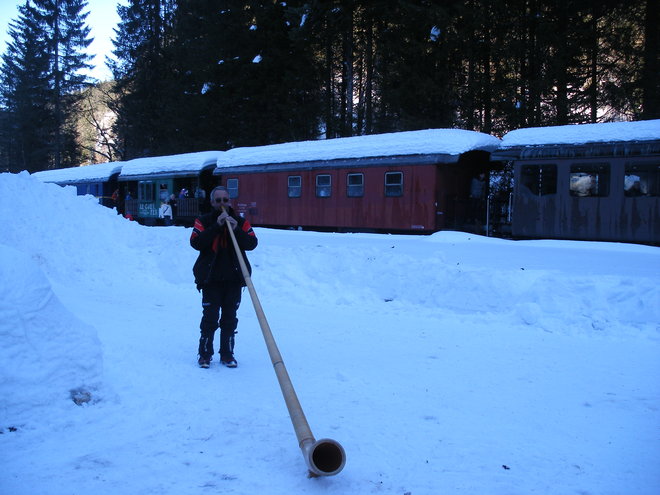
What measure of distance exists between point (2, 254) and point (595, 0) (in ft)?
84.3

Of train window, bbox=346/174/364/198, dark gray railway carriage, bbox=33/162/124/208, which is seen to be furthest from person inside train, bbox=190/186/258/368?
dark gray railway carriage, bbox=33/162/124/208

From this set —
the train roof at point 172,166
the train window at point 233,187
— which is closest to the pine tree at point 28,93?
the train roof at point 172,166

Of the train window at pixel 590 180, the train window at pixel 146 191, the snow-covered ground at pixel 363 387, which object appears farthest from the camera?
the train window at pixel 146 191

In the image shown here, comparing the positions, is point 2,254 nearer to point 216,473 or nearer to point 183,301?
point 216,473

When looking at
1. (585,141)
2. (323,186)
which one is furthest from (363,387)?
(323,186)

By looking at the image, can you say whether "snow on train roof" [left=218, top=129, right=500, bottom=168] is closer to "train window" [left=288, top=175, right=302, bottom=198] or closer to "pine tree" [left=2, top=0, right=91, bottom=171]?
"train window" [left=288, top=175, right=302, bottom=198]

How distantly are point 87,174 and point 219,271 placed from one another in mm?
30665

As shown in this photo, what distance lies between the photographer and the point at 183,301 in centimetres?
931

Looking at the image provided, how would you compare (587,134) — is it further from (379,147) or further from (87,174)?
(87,174)

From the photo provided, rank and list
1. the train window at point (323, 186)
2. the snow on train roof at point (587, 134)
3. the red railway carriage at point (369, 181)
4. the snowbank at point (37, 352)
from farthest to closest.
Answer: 1. the train window at point (323, 186)
2. the red railway carriage at point (369, 181)
3. the snow on train roof at point (587, 134)
4. the snowbank at point (37, 352)

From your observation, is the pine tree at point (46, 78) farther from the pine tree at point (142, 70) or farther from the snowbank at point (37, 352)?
the snowbank at point (37, 352)

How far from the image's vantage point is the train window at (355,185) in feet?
61.5

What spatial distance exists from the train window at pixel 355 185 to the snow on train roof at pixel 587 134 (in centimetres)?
495

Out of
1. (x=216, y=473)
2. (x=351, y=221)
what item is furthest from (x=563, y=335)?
(x=351, y=221)
